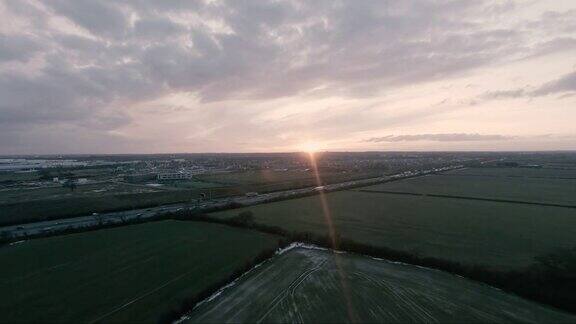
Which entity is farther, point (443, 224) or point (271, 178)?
point (271, 178)

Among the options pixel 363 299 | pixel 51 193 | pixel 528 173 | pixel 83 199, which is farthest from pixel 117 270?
pixel 528 173

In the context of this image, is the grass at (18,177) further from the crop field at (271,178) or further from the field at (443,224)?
the field at (443,224)

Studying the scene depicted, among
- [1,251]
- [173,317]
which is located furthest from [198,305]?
[1,251]

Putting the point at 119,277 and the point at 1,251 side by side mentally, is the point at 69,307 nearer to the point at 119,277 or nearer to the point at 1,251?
the point at 119,277

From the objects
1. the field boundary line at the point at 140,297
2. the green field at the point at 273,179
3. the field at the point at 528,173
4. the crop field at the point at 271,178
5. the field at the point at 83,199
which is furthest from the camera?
the field at the point at 528,173

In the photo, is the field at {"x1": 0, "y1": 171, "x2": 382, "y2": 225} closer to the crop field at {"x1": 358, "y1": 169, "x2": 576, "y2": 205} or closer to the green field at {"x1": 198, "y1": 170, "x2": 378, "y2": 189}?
the green field at {"x1": 198, "y1": 170, "x2": 378, "y2": 189}

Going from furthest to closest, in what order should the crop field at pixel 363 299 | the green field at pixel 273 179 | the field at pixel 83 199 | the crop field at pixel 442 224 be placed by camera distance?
the green field at pixel 273 179
the field at pixel 83 199
the crop field at pixel 442 224
the crop field at pixel 363 299

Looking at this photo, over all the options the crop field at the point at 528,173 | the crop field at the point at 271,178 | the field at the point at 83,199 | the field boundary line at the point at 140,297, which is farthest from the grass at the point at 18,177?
the crop field at the point at 528,173

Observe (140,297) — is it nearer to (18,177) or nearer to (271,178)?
(271,178)
